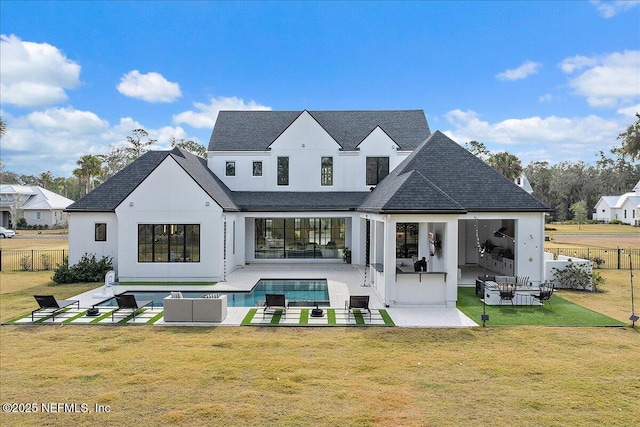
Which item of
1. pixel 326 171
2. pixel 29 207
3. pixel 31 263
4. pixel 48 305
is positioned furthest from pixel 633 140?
pixel 29 207

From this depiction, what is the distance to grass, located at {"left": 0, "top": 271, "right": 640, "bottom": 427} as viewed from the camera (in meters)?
6.87

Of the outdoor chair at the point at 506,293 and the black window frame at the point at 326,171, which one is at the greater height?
the black window frame at the point at 326,171

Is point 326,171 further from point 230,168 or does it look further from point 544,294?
point 544,294

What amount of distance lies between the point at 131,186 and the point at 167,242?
18.1ft

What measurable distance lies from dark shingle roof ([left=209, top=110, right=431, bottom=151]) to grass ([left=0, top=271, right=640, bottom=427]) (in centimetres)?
1731

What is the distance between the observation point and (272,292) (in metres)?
18.0

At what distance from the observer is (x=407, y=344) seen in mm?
10734

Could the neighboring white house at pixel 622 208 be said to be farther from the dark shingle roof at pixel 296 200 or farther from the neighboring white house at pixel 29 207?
the neighboring white house at pixel 29 207

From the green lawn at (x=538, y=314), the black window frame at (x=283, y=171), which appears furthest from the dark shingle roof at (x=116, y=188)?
the green lawn at (x=538, y=314)

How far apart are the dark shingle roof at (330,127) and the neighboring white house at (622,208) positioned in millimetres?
60682

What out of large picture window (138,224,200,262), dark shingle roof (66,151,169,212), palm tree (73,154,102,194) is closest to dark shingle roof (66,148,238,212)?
dark shingle roof (66,151,169,212)

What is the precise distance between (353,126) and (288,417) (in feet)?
81.2

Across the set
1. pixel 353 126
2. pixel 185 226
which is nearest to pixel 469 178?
pixel 353 126

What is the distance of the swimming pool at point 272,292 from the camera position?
50.5 ft
